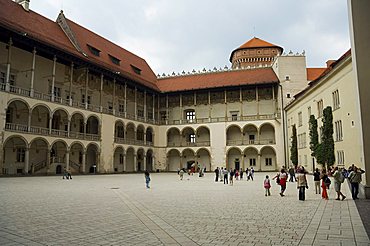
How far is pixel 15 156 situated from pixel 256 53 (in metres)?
45.1

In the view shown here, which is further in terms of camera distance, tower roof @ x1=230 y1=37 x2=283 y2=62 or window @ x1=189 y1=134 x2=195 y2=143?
tower roof @ x1=230 y1=37 x2=283 y2=62

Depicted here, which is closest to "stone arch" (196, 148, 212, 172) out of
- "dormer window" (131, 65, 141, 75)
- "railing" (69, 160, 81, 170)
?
"dormer window" (131, 65, 141, 75)

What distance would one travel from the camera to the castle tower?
196 feet

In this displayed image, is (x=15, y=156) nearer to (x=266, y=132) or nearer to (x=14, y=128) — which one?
(x=14, y=128)

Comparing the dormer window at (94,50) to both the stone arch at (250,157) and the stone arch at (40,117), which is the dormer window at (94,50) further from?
the stone arch at (250,157)

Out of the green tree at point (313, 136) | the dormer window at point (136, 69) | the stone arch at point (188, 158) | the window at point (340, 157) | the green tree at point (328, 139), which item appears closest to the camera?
the window at point (340, 157)

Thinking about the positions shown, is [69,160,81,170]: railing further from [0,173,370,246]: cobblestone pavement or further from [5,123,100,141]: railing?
[0,173,370,246]: cobblestone pavement

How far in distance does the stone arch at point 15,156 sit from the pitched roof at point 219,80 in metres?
22.8

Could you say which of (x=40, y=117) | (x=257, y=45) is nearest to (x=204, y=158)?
(x=40, y=117)

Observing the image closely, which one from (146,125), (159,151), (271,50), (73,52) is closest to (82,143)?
(73,52)

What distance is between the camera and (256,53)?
198ft

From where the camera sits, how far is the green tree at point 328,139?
2614 cm

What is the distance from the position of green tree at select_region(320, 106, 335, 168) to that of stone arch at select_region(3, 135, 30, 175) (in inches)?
995

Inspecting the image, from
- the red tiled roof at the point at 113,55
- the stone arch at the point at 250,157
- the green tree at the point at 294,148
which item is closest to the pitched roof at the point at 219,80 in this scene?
the red tiled roof at the point at 113,55
